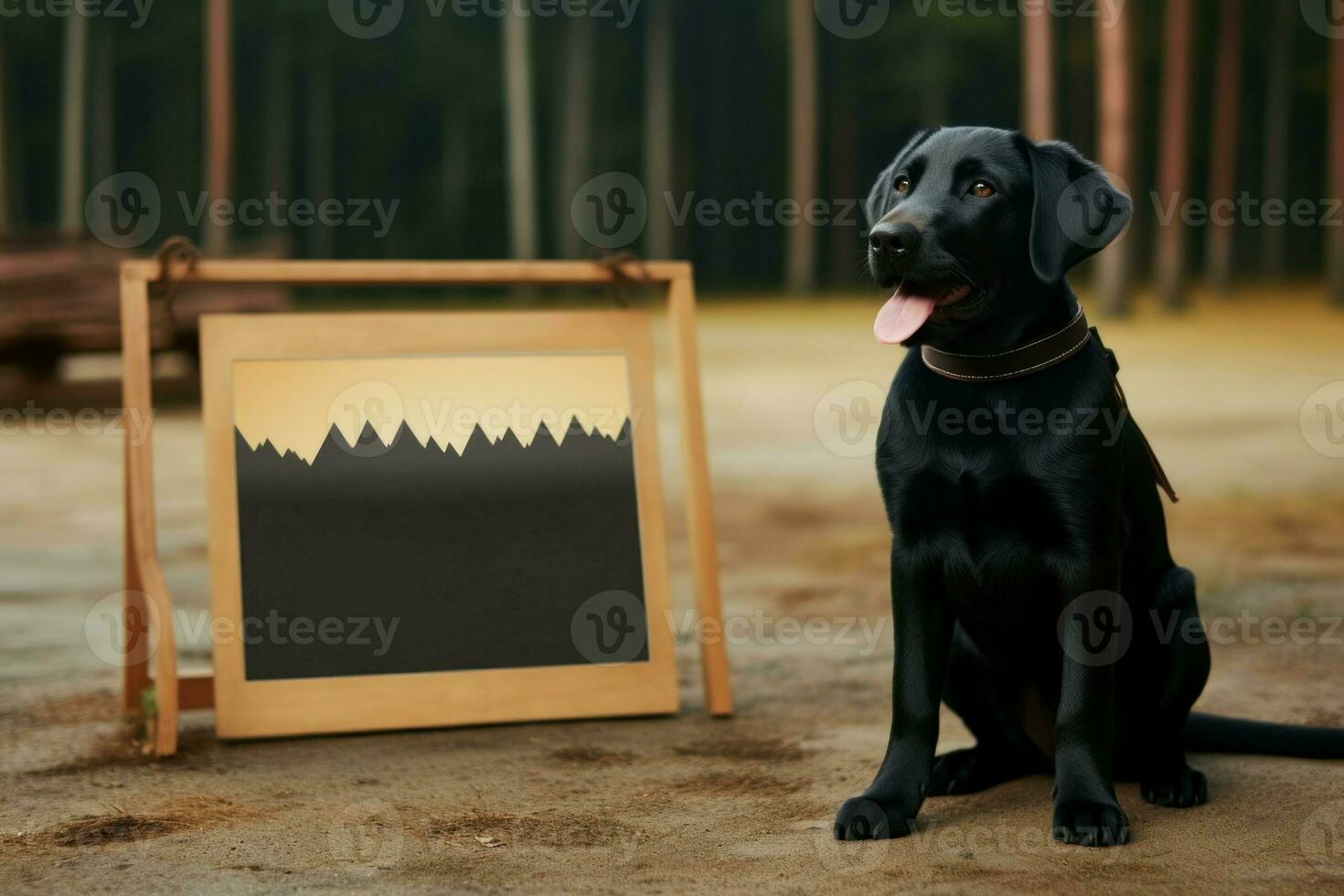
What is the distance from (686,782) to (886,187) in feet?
5.21

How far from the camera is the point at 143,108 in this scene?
42875mm

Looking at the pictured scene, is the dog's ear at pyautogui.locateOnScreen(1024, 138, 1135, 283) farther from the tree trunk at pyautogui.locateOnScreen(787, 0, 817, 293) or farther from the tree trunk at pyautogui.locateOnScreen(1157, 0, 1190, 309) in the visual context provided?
the tree trunk at pyautogui.locateOnScreen(787, 0, 817, 293)

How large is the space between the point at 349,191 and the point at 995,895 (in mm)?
42640

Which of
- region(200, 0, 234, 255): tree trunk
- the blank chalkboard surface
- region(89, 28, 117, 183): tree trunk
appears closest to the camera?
the blank chalkboard surface

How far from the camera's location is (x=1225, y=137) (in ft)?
85.7

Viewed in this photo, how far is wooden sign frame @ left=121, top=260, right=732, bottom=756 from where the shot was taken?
4336 mm

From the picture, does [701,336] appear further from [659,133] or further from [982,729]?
[982,729]

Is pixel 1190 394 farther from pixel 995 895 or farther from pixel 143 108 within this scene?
pixel 143 108

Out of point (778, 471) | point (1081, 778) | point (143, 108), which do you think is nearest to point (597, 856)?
point (1081, 778)

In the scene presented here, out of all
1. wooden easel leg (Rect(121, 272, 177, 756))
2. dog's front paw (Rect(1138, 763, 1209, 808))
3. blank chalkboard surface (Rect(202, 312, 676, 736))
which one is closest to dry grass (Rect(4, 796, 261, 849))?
wooden easel leg (Rect(121, 272, 177, 756))

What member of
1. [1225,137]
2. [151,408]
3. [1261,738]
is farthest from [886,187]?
[1225,137]

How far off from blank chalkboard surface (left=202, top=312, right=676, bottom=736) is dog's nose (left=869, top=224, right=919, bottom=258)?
5.65 ft

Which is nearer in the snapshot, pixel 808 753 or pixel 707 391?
pixel 808 753

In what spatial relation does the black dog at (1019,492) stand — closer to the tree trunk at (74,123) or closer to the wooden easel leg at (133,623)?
the wooden easel leg at (133,623)
